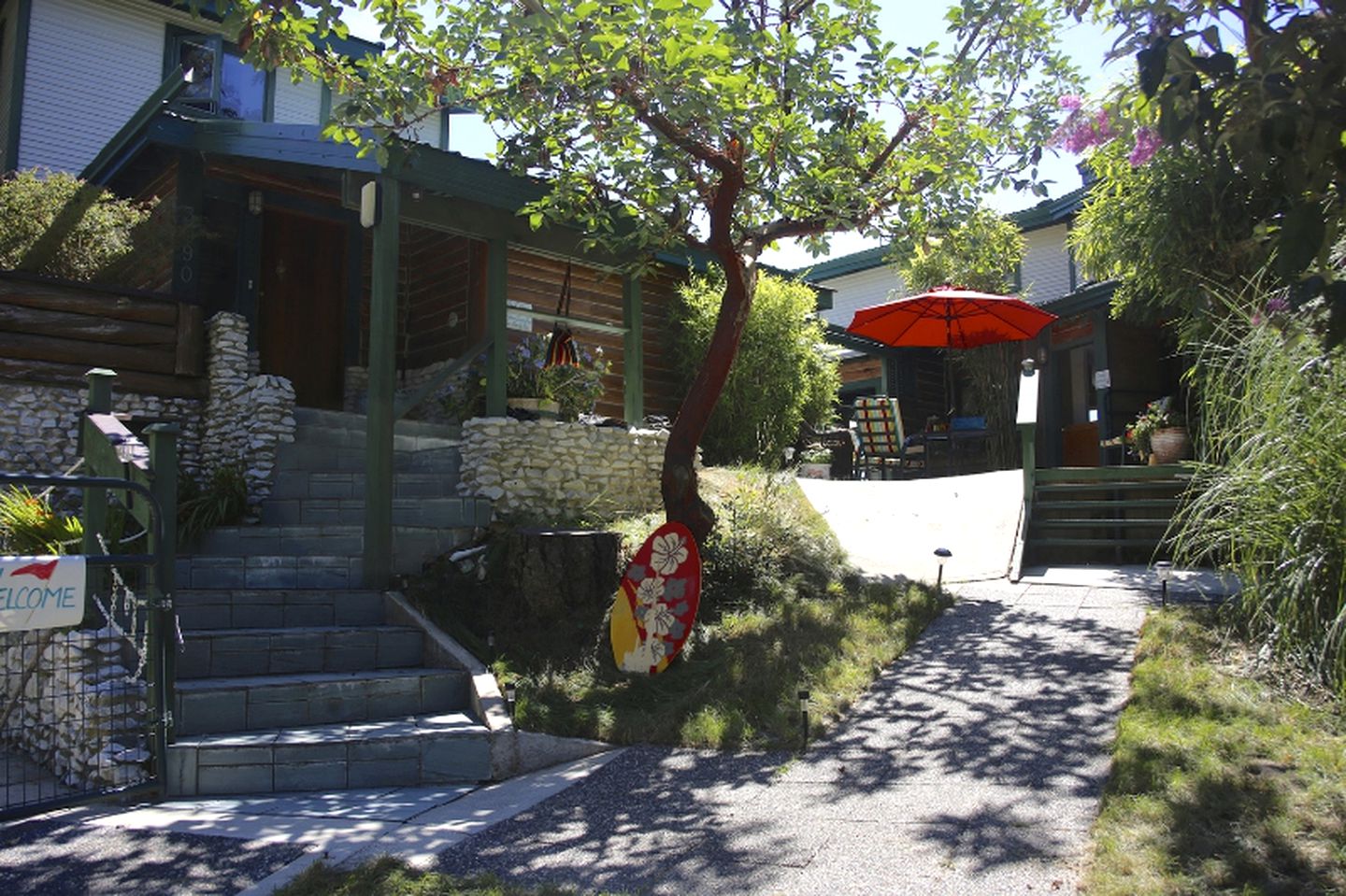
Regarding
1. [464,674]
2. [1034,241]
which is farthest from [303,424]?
[1034,241]

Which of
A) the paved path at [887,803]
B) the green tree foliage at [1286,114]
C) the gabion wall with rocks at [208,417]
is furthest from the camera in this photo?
the gabion wall with rocks at [208,417]

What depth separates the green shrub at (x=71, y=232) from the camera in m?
9.18

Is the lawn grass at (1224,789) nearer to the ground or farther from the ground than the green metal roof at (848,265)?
nearer to the ground

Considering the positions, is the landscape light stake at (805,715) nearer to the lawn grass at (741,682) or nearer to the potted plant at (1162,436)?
the lawn grass at (741,682)

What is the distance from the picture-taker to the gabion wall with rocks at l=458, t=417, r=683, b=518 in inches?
324

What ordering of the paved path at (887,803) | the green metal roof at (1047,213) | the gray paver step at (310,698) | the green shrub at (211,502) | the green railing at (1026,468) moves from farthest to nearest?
the green metal roof at (1047,213) → the green railing at (1026,468) → the green shrub at (211,502) → the gray paver step at (310,698) → the paved path at (887,803)

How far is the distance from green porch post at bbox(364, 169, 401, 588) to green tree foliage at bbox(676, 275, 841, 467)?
185 inches

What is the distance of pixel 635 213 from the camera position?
8508 mm

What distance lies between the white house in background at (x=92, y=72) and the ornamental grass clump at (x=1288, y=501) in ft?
35.8

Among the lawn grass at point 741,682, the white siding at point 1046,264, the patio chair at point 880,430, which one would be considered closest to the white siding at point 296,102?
the patio chair at point 880,430

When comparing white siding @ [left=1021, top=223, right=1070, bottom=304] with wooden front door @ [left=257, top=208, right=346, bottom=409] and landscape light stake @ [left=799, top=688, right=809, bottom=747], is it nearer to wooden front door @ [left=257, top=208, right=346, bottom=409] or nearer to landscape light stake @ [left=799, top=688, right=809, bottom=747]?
wooden front door @ [left=257, top=208, right=346, bottom=409]

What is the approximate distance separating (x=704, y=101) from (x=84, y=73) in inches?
Result: 447

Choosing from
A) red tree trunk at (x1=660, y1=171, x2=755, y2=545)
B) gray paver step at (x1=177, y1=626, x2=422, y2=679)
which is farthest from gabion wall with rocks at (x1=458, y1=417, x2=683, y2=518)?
gray paver step at (x1=177, y1=626, x2=422, y2=679)

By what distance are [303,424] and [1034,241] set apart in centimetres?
1361
